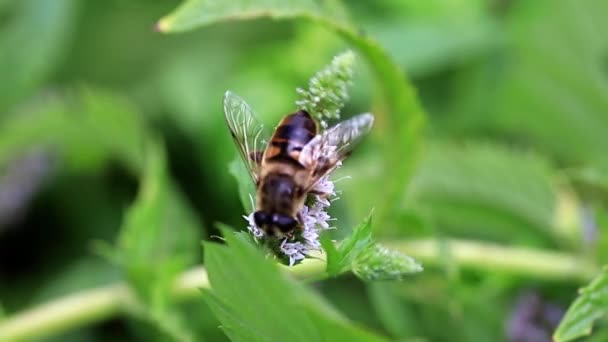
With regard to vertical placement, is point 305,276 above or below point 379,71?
below

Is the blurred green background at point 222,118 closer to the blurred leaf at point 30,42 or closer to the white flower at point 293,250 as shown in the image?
the blurred leaf at point 30,42

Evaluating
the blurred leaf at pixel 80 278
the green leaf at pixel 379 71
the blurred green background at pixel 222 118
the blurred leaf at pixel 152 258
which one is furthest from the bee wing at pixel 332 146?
the blurred leaf at pixel 80 278

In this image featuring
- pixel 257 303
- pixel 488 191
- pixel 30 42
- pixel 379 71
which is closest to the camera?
pixel 257 303

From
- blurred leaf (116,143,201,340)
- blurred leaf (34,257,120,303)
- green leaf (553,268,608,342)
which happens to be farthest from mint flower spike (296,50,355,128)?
blurred leaf (34,257,120,303)

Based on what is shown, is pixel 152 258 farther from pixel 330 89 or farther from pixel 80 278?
pixel 330 89

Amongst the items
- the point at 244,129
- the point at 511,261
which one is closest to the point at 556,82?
the point at 511,261

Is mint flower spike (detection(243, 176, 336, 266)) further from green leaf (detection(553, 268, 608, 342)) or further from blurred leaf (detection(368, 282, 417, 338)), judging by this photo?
blurred leaf (detection(368, 282, 417, 338))
